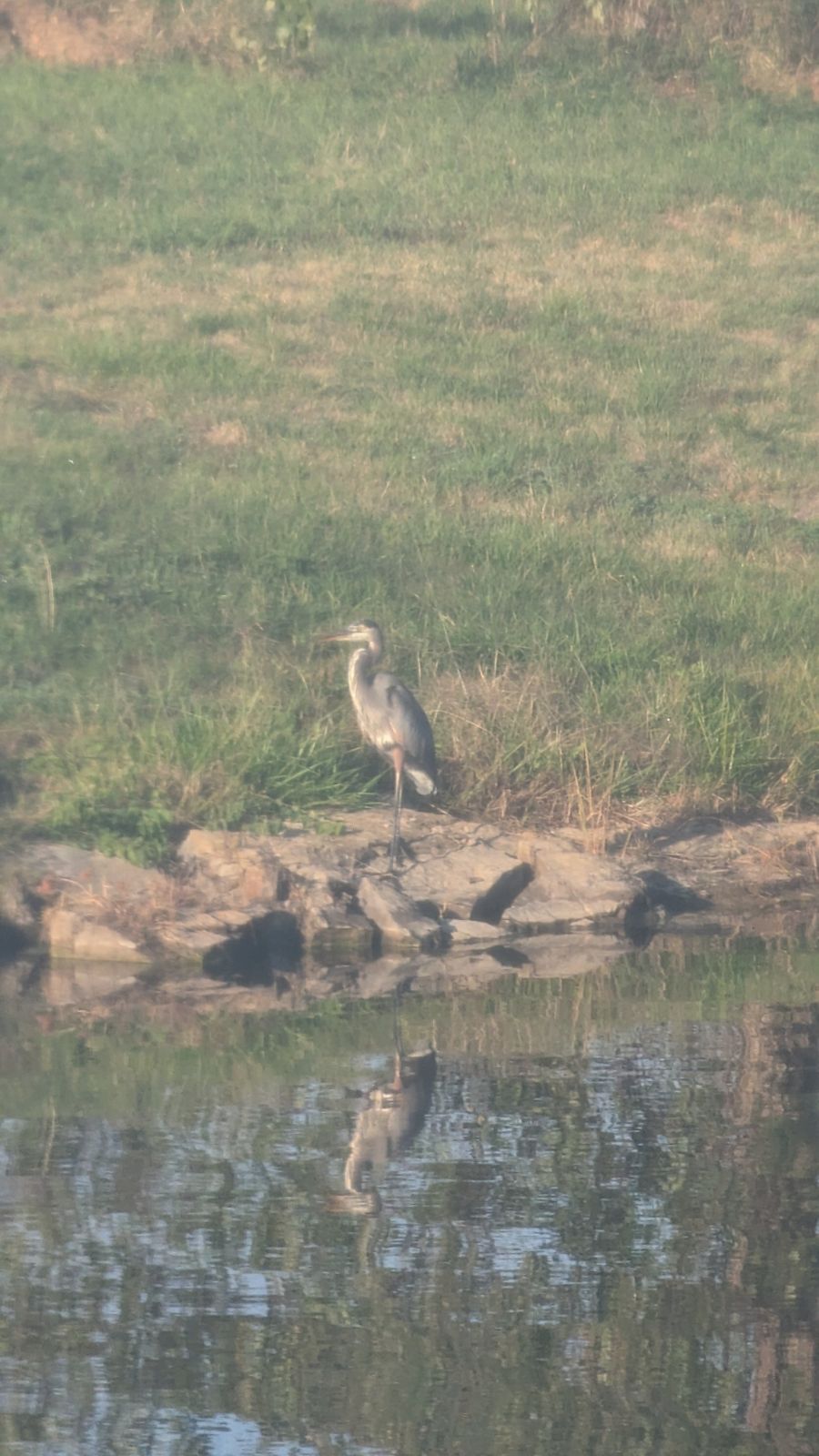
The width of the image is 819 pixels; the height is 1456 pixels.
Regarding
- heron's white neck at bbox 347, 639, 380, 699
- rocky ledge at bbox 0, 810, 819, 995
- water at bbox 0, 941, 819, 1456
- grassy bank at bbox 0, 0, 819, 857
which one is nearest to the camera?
water at bbox 0, 941, 819, 1456

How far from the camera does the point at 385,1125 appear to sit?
7.30 metres

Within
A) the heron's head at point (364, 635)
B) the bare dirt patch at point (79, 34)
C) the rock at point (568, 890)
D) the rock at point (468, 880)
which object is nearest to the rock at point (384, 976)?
the rock at point (468, 880)

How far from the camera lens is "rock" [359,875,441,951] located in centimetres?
1000

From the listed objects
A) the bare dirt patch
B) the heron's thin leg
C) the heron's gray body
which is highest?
the bare dirt patch

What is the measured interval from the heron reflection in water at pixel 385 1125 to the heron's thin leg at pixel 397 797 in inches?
94.8

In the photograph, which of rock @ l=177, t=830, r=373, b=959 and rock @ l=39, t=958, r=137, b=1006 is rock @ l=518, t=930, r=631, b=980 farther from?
rock @ l=39, t=958, r=137, b=1006

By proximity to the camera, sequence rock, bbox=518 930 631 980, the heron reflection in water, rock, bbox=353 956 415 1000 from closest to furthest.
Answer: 1. the heron reflection in water
2. rock, bbox=353 956 415 1000
3. rock, bbox=518 930 631 980

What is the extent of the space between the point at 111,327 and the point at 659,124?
8150mm

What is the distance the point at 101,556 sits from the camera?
13766 millimetres

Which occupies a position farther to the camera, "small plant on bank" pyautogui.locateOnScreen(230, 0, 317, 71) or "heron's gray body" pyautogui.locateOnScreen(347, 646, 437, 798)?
"small plant on bank" pyautogui.locateOnScreen(230, 0, 317, 71)

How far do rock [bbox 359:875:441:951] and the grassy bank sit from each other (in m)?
0.90

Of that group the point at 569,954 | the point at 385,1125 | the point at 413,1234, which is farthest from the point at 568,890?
the point at 413,1234

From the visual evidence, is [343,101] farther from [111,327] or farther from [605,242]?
[111,327]

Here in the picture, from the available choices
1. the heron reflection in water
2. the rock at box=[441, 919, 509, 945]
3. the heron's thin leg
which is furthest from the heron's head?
the heron reflection in water
